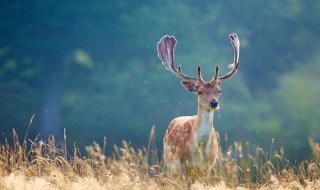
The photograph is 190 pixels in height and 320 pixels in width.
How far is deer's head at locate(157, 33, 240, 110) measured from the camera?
6.99m

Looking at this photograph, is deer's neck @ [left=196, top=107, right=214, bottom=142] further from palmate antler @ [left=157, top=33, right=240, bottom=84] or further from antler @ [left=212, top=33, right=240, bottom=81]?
palmate antler @ [left=157, top=33, right=240, bottom=84]

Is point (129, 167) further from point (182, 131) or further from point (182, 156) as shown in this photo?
point (182, 131)

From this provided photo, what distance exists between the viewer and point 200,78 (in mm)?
7316

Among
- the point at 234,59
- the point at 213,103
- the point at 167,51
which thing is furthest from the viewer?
the point at 167,51

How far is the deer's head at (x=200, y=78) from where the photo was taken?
6.99 m

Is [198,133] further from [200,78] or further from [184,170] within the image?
[200,78]

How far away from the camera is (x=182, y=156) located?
23.3 ft

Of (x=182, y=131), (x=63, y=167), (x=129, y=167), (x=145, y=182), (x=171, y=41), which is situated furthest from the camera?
(x=171, y=41)

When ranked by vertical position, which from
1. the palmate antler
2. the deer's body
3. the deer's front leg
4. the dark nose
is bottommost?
the deer's front leg

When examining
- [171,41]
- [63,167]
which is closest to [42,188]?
[63,167]

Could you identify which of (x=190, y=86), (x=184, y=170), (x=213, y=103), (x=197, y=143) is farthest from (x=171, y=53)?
(x=184, y=170)

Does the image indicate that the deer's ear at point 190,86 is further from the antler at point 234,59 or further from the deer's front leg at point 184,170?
the deer's front leg at point 184,170

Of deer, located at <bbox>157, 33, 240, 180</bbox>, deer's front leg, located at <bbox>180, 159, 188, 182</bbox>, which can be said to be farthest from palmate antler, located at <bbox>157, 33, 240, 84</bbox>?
deer's front leg, located at <bbox>180, 159, 188, 182</bbox>

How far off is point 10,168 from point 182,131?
2494 mm
